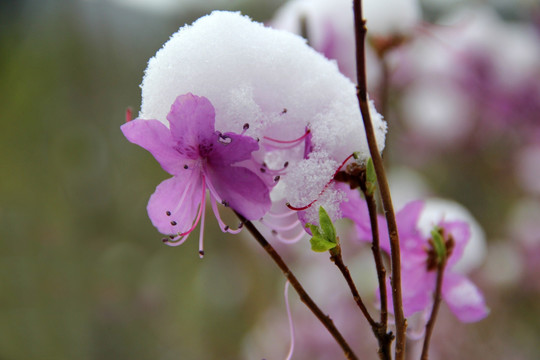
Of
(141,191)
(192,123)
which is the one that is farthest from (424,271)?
(141,191)

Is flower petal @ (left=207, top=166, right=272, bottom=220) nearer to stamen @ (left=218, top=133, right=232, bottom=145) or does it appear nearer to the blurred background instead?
stamen @ (left=218, top=133, right=232, bottom=145)

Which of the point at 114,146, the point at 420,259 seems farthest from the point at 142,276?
the point at 420,259

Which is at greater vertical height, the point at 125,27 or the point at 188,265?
the point at 125,27

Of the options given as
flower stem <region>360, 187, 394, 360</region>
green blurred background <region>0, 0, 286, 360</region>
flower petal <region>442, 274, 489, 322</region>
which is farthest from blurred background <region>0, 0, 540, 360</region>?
flower stem <region>360, 187, 394, 360</region>

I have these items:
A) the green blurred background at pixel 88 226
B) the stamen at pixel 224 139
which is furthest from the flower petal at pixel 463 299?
the green blurred background at pixel 88 226

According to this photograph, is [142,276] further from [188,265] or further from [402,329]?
[402,329]

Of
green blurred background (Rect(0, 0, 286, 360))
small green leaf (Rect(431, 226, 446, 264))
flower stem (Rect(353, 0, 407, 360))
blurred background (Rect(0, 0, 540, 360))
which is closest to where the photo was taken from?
flower stem (Rect(353, 0, 407, 360))
